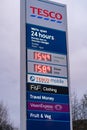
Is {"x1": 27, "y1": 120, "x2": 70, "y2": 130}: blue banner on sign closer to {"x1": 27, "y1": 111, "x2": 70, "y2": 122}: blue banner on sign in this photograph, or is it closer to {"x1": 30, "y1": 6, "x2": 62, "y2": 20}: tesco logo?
{"x1": 27, "y1": 111, "x2": 70, "y2": 122}: blue banner on sign

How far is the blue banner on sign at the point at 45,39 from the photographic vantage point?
16.4 meters

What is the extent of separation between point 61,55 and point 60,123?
2595mm

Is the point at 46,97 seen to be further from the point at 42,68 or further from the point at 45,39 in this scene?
the point at 45,39

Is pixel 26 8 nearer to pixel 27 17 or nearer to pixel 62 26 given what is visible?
pixel 27 17

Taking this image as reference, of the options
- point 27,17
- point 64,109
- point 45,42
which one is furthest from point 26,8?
point 64,109

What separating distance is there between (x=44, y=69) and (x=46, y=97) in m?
1.04

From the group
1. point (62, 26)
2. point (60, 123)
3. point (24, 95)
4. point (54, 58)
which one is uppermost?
point (62, 26)

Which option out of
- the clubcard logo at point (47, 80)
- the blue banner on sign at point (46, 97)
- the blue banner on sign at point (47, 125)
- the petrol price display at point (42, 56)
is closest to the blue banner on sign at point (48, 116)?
the blue banner on sign at point (47, 125)

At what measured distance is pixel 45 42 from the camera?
16719 mm

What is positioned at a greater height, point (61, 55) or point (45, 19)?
point (45, 19)

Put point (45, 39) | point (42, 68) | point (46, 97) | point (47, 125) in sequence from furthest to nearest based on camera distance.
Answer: point (45, 39) < point (42, 68) < point (46, 97) < point (47, 125)

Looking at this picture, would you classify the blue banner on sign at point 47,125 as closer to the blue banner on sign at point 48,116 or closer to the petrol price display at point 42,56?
the blue banner on sign at point 48,116

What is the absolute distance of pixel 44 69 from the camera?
1648 centimetres

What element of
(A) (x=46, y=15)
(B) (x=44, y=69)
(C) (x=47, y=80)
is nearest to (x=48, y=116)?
(C) (x=47, y=80)
